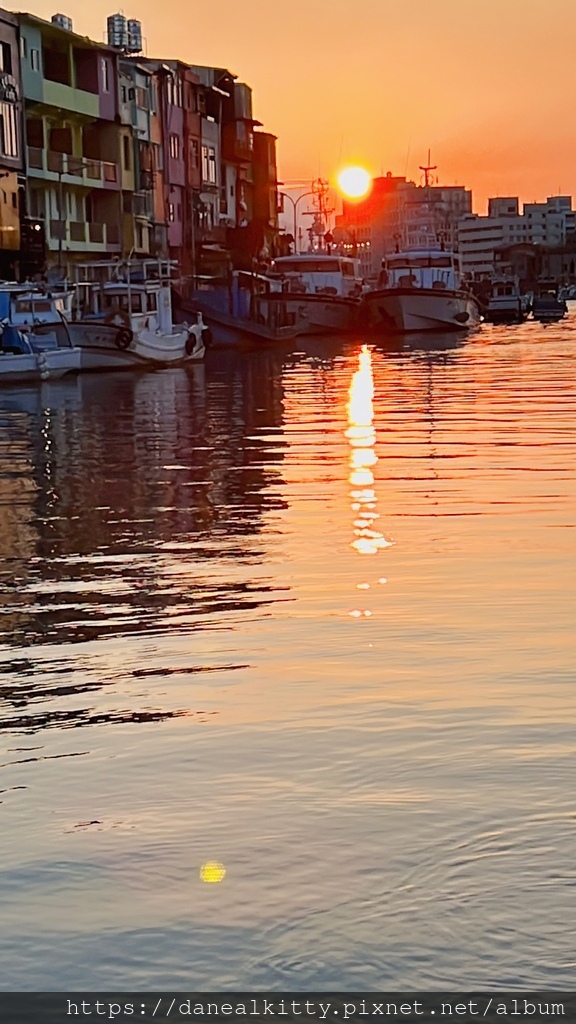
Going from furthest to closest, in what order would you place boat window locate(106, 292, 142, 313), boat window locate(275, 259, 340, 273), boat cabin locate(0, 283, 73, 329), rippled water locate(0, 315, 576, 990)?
boat window locate(275, 259, 340, 273) → boat window locate(106, 292, 142, 313) → boat cabin locate(0, 283, 73, 329) → rippled water locate(0, 315, 576, 990)

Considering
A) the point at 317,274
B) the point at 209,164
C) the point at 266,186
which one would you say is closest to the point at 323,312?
the point at 317,274

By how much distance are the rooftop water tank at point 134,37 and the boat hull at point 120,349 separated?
1108 inches

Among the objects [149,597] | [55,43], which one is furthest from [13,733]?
[55,43]

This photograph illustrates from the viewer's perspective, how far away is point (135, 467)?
20078 millimetres

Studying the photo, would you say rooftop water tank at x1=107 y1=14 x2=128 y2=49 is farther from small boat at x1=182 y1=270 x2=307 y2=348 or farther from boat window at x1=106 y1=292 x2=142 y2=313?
boat window at x1=106 y1=292 x2=142 y2=313

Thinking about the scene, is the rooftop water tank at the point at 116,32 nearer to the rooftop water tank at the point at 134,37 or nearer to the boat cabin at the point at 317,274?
the rooftop water tank at the point at 134,37

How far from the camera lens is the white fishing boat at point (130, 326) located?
5216 centimetres

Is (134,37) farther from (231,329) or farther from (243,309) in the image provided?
(231,329)

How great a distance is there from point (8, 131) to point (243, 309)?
19.7 metres

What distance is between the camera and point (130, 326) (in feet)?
176

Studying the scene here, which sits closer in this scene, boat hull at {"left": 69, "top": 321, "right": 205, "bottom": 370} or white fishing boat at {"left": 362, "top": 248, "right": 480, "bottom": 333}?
boat hull at {"left": 69, "top": 321, "right": 205, "bottom": 370}

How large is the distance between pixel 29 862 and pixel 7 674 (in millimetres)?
2961

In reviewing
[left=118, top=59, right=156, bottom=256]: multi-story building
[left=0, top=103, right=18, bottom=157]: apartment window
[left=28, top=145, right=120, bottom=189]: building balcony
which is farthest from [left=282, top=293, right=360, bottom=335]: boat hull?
[left=0, top=103, right=18, bottom=157]: apartment window

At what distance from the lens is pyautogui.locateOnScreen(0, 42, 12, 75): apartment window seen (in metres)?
63.8
